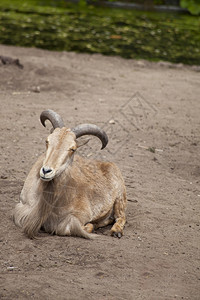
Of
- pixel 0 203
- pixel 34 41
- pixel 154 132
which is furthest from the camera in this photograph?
pixel 34 41

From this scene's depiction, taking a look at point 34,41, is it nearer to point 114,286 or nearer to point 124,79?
point 124,79

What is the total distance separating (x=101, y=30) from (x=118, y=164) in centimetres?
1144

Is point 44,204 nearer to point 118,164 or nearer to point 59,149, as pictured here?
point 59,149

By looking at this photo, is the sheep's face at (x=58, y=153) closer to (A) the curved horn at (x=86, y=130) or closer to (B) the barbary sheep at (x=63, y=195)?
(B) the barbary sheep at (x=63, y=195)

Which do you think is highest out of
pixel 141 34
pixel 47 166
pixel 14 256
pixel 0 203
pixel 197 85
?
pixel 47 166

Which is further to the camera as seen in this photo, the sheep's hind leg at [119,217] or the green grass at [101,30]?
the green grass at [101,30]

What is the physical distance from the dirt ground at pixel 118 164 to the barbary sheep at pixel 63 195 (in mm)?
141

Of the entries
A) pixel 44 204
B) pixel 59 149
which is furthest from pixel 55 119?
pixel 44 204

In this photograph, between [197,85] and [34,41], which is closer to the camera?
[197,85]

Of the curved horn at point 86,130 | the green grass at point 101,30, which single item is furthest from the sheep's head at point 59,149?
the green grass at point 101,30

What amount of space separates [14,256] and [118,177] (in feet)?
6.87

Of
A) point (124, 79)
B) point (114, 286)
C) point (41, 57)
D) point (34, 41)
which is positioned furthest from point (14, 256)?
point (34, 41)

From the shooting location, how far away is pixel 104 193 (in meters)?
6.89

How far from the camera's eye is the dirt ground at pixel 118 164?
17.0 ft
